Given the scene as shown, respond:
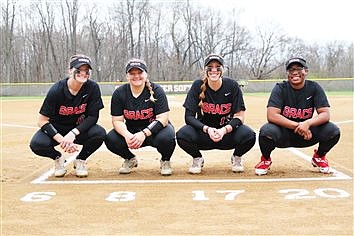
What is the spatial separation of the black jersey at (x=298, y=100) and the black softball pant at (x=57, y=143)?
6.39 ft

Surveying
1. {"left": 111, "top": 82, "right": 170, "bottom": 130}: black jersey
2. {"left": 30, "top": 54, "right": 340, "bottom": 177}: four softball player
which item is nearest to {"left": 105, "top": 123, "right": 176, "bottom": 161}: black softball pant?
{"left": 30, "top": 54, "right": 340, "bottom": 177}: four softball player

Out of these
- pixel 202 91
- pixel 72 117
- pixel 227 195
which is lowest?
pixel 227 195

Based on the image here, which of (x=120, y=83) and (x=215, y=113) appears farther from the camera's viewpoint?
(x=120, y=83)

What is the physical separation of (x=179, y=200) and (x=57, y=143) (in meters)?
1.81

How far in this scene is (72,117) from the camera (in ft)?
17.1

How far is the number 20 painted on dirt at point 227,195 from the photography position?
4008mm

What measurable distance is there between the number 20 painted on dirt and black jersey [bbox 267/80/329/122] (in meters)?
1.10

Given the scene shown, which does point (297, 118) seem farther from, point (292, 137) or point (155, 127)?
point (155, 127)

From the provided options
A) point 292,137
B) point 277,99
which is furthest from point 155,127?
point 292,137

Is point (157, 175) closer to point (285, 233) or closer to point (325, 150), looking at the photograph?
point (325, 150)

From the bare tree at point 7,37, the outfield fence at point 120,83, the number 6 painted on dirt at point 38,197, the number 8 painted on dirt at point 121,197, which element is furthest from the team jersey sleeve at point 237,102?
the bare tree at point 7,37

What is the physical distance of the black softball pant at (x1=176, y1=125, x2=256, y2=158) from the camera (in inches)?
202

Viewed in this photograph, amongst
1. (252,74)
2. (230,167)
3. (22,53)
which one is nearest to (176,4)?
(252,74)

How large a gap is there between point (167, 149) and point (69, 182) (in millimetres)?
1100
